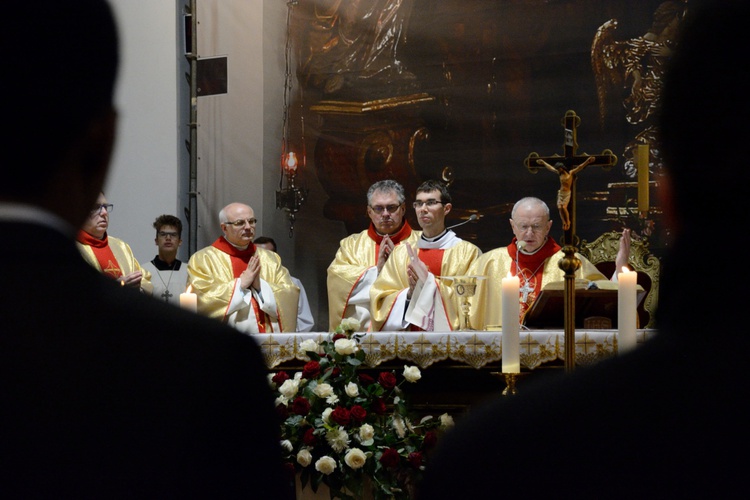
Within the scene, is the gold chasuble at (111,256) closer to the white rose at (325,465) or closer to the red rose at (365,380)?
the red rose at (365,380)

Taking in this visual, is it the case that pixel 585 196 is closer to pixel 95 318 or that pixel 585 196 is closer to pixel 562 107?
pixel 562 107

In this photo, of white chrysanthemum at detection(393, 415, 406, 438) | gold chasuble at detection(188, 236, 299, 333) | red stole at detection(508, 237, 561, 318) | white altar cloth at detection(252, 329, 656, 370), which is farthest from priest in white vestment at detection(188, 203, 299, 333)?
white chrysanthemum at detection(393, 415, 406, 438)

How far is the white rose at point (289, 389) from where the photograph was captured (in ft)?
12.0

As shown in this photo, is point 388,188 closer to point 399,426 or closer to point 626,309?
point 399,426

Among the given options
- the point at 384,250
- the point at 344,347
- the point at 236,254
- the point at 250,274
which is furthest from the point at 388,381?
the point at 236,254

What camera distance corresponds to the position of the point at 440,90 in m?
9.90

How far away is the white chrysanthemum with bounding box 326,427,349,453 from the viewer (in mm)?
3537

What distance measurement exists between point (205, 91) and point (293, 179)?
1164mm

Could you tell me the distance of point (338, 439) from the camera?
Answer: 3.54 metres

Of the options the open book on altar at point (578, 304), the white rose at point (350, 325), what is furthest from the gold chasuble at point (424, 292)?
the white rose at point (350, 325)

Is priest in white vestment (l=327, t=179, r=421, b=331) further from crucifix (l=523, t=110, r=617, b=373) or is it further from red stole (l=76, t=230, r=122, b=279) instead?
crucifix (l=523, t=110, r=617, b=373)

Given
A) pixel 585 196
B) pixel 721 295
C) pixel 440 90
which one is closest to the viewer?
pixel 721 295

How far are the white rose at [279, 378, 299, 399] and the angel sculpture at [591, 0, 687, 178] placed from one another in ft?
19.1

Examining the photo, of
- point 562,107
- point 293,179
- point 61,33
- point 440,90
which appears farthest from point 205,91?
point 61,33
